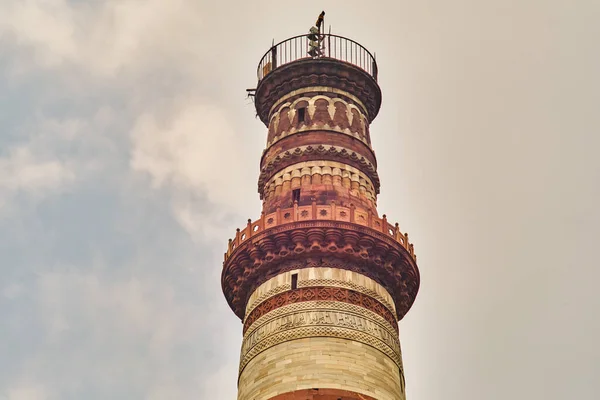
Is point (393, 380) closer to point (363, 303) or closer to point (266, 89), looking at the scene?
point (363, 303)

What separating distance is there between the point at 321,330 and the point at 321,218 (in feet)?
11.1

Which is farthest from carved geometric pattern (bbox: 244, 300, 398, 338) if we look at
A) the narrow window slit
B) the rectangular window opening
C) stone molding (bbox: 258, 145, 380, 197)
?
the narrow window slit

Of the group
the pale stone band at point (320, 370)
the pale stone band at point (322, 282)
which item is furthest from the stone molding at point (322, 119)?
the pale stone band at point (320, 370)

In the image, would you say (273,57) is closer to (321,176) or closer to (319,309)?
(321,176)

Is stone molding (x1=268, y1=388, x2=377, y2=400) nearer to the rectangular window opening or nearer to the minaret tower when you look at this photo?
the minaret tower

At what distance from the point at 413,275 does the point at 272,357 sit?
521 cm

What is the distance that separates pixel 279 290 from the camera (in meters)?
27.0

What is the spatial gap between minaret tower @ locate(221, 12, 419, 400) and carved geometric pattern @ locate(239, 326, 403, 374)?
1.2 inches

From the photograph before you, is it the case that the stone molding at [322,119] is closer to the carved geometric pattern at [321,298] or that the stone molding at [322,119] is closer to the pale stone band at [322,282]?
the pale stone band at [322,282]

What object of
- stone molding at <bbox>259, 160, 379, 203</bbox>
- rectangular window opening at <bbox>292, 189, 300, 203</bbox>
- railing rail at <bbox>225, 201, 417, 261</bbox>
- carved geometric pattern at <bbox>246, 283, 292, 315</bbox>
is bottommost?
carved geometric pattern at <bbox>246, 283, 292, 315</bbox>

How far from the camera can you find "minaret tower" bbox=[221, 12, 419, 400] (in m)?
25.3

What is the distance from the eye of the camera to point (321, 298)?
26422 mm

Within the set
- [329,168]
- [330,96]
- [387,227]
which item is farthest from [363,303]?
[330,96]

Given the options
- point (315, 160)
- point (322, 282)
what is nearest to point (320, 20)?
point (315, 160)
